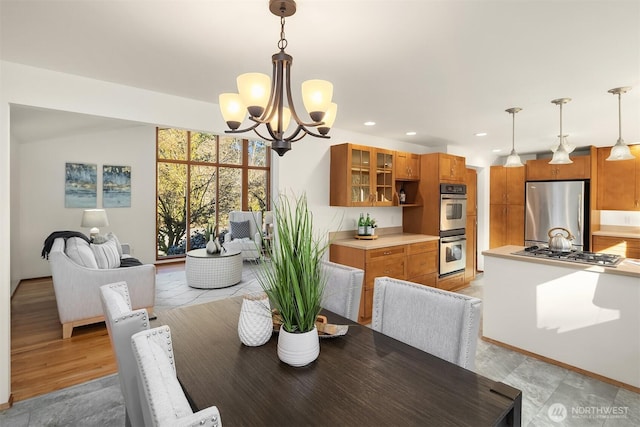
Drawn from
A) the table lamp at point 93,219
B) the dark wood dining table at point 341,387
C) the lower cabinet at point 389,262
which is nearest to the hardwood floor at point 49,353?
the table lamp at point 93,219

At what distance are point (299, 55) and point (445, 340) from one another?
1824mm

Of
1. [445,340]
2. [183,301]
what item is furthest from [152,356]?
Answer: [183,301]

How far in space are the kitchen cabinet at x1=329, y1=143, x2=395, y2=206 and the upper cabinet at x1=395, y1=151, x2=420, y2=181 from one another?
0.15 meters

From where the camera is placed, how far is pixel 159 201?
6.65 meters

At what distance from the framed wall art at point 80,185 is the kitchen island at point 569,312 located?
6427mm

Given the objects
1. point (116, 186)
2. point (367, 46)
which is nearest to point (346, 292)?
point (367, 46)

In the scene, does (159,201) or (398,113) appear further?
(159,201)

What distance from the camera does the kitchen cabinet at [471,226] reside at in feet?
17.5

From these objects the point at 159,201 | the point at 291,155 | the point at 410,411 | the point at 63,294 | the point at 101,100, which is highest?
the point at 101,100

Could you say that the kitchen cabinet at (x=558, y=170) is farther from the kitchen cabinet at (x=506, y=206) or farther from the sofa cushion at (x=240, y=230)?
the sofa cushion at (x=240, y=230)

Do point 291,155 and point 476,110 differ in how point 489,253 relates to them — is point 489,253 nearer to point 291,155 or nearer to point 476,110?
point 476,110

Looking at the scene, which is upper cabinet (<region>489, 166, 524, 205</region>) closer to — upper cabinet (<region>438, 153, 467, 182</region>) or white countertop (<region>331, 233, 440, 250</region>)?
upper cabinet (<region>438, 153, 467, 182</region>)

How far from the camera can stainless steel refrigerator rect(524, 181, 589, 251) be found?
498 centimetres

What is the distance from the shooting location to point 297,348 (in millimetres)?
1217
